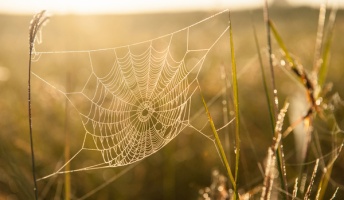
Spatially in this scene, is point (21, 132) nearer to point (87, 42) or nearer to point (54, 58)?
point (54, 58)

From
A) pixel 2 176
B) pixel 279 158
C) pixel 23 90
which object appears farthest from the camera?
pixel 23 90

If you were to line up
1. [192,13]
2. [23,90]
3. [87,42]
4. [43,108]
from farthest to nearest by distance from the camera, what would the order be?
Result: 1. [192,13]
2. [87,42]
3. [23,90]
4. [43,108]

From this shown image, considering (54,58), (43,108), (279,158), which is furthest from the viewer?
(54,58)

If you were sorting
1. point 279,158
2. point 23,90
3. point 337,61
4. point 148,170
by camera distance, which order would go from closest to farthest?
point 279,158 → point 148,170 → point 23,90 → point 337,61

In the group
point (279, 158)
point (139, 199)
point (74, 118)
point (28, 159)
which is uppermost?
point (279, 158)

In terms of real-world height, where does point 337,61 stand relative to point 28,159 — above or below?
above

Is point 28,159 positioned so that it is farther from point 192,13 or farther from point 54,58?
point 192,13

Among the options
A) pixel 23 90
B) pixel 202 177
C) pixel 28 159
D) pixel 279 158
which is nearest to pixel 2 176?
pixel 28 159

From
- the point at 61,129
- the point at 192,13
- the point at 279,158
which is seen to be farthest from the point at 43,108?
the point at 192,13

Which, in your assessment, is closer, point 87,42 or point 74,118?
point 74,118
